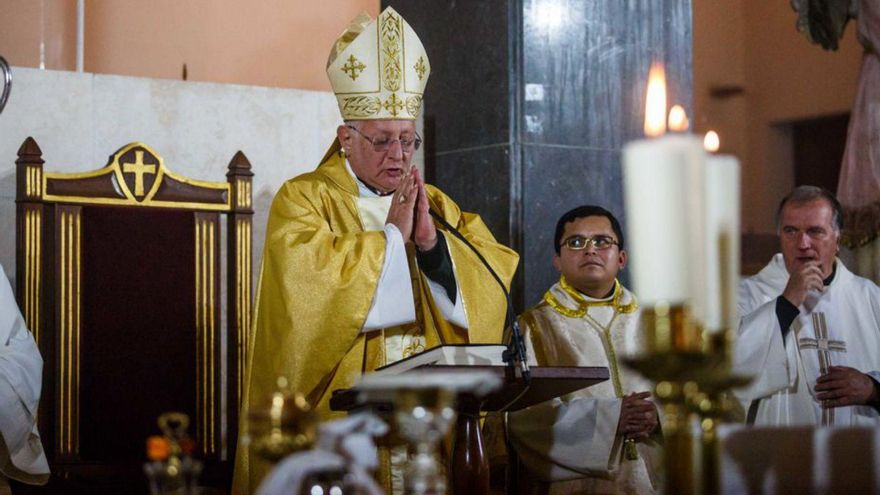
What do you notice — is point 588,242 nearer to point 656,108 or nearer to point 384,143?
point 384,143

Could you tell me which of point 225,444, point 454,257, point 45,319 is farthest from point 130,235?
point 454,257

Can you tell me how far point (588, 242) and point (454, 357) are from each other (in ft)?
4.89

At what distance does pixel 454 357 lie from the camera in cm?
383

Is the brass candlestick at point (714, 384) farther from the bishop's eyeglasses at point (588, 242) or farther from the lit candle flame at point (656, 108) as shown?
the bishop's eyeglasses at point (588, 242)

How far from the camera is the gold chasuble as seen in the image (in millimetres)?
4617

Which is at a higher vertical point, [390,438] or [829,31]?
[829,31]

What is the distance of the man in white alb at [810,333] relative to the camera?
4992 mm

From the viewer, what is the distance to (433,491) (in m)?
1.88

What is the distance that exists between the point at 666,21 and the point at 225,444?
2.60 meters

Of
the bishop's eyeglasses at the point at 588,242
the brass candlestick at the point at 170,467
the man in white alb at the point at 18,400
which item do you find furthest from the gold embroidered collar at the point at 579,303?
the brass candlestick at the point at 170,467

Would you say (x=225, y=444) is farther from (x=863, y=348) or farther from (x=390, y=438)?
(x=863, y=348)

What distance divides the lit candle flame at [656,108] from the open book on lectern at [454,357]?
125cm

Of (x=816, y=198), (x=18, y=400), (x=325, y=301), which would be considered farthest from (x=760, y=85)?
(x=18, y=400)

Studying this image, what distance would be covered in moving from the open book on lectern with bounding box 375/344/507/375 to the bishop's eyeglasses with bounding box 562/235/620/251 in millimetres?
1224
